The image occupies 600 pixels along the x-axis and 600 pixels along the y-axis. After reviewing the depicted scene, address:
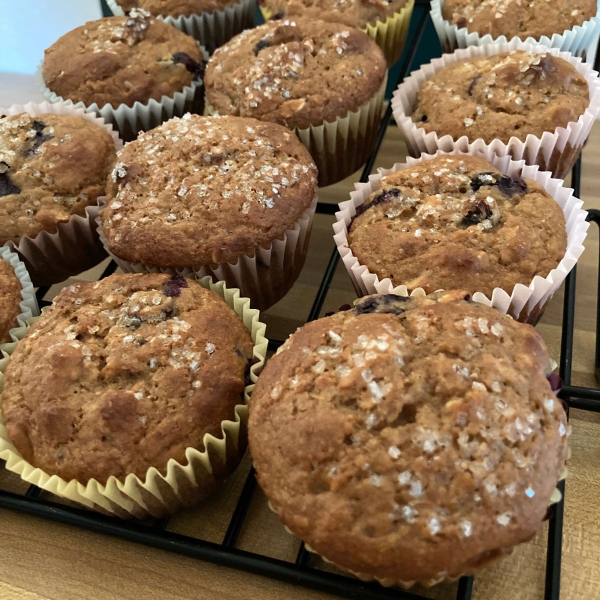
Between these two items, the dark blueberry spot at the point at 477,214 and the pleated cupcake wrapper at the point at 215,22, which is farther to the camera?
the pleated cupcake wrapper at the point at 215,22

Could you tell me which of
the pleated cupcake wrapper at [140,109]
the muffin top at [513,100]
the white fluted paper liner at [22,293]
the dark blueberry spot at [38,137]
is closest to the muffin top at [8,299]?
the white fluted paper liner at [22,293]

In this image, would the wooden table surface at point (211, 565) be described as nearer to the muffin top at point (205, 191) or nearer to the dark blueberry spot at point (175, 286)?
the dark blueberry spot at point (175, 286)

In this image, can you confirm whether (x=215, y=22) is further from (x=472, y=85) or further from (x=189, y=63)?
(x=472, y=85)

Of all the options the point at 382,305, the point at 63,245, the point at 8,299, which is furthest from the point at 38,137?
the point at 382,305

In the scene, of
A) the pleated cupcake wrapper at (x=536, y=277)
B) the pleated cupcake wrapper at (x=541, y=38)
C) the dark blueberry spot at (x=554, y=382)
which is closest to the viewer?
the dark blueberry spot at (x=554, y=382)

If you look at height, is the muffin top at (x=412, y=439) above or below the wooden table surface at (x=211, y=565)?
above
